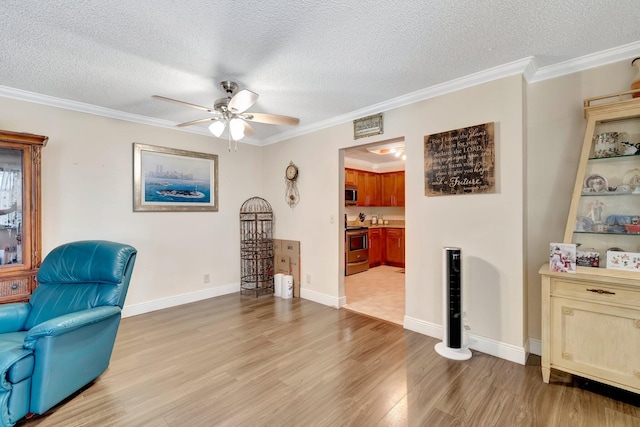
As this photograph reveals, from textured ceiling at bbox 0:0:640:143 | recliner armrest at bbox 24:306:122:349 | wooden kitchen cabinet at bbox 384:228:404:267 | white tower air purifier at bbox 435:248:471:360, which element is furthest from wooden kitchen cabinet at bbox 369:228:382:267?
recliner armrest at bbox 24:306:122:349

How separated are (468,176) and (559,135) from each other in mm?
777

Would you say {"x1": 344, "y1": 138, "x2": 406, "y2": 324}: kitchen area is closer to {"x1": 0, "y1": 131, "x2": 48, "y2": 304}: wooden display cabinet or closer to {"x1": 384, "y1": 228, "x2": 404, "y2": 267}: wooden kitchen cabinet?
{"x1": 384, "y1": 228, "x2": 404, "y2": 267}: wooden kitchen cabinet

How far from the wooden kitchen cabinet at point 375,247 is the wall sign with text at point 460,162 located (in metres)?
3.81

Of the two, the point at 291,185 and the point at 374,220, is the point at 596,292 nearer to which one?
the point at 291,185

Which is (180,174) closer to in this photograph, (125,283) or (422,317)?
(125,283)

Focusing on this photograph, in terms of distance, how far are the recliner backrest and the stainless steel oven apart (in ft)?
13.5

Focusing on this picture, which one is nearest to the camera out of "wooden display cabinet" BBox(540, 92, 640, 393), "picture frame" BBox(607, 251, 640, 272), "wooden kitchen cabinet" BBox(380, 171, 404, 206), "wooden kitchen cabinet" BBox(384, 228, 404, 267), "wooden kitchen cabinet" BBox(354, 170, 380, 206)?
"wooden display cabinet" BBox(540, 92, 640, 393)

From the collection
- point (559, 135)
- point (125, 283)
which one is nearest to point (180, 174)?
point (125, 283)

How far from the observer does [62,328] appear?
1.81 metres

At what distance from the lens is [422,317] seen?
3.06 meters

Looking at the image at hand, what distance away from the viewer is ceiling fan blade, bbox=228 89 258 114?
7.11ft

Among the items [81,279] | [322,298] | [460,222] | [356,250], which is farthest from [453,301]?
[356,250]

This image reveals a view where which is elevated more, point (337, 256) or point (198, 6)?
point (198, 6)

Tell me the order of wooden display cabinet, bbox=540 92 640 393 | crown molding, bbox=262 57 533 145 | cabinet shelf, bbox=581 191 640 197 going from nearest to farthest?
1. wooden display cabinet, bbox=540 92 640 393
2. cabinet shelf, bbox=581 191 640 197
3. crown molding, bbox=262 57 533 145
